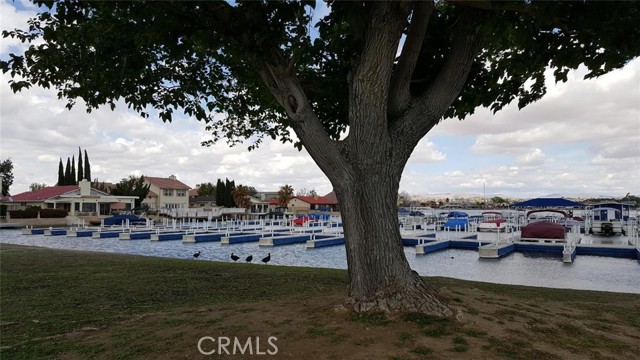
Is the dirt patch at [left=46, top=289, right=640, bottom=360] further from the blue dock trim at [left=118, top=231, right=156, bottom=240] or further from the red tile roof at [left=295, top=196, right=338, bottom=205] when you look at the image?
the red tile roof at [left=295, top=196, right=338, bottom=205]

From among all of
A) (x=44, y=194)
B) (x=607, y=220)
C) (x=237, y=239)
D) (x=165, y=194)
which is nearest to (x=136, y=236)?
(x=237, y=239)

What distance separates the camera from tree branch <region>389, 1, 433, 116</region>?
581 centimetres

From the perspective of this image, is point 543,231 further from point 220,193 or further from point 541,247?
point 220,193

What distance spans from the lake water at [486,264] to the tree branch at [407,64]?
9995mm

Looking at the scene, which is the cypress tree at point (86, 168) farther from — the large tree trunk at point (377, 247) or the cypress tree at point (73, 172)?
the large tree trunk at point (377, 247)

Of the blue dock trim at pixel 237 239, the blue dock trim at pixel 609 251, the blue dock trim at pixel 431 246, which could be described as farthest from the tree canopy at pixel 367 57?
the blue dock trim at pixel 237 239

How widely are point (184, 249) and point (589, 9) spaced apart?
77.8ft

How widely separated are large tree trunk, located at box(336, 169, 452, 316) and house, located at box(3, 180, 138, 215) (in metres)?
56.9

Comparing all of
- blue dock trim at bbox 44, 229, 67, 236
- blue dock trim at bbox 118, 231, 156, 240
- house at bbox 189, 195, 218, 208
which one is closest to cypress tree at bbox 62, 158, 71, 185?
house at bbox 189, 195, 218, 208

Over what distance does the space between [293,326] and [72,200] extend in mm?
59662

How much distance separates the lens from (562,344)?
193 inches

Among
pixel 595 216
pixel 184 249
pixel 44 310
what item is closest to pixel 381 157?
pixel 44 310

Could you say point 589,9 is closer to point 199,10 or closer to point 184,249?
point 199,10

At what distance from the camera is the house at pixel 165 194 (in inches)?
2911
